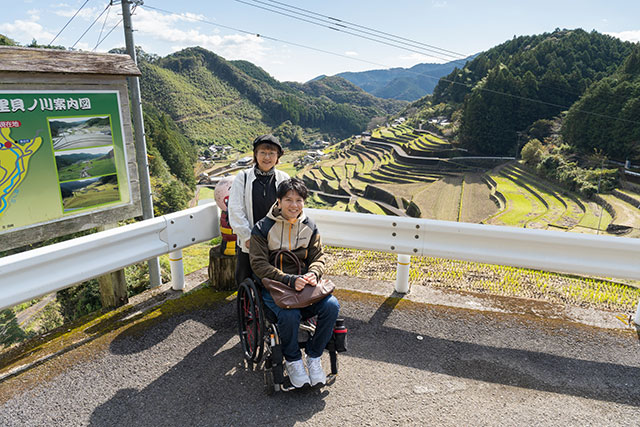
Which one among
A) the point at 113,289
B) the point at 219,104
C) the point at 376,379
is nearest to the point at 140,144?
the point at 113,289

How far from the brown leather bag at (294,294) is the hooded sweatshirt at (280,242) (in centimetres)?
10

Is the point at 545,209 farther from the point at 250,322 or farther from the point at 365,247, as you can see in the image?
the point at 250,322

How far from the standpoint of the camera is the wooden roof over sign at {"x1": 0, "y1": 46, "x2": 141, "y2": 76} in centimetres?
271

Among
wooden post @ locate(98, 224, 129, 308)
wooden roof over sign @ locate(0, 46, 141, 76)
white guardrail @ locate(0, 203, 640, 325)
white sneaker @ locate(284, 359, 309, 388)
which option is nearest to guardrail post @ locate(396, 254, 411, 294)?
white guardrail @ locate(0, 203, 640, 325)

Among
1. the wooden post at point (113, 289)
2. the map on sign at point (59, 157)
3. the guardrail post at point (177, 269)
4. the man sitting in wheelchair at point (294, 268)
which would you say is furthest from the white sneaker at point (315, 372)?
the map on sign at point (59, 157)

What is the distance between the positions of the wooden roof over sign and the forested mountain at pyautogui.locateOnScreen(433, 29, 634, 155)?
59.7 m

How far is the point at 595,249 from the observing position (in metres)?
2.84

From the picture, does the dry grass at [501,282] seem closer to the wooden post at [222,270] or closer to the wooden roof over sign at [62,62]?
the wooden post at [222,270]

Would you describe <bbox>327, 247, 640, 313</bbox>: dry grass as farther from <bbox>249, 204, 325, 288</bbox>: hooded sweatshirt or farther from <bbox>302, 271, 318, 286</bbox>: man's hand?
<bbox>302, 271, 318, 286</bbox>: man's hand

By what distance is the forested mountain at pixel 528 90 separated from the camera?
2275 inches

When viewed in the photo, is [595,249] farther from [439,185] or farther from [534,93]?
[534,93]

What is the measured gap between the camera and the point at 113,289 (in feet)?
10.4

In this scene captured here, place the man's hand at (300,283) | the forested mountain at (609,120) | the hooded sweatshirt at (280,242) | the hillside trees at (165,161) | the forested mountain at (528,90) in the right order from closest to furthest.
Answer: the man's hand at (300,283) → the hooded sweatshirt at (280,242) → the hillside trees at (165,161) → the forested mountain at (609,120) → the forested mountain at (528,90)

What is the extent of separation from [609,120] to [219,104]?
4020 inches
